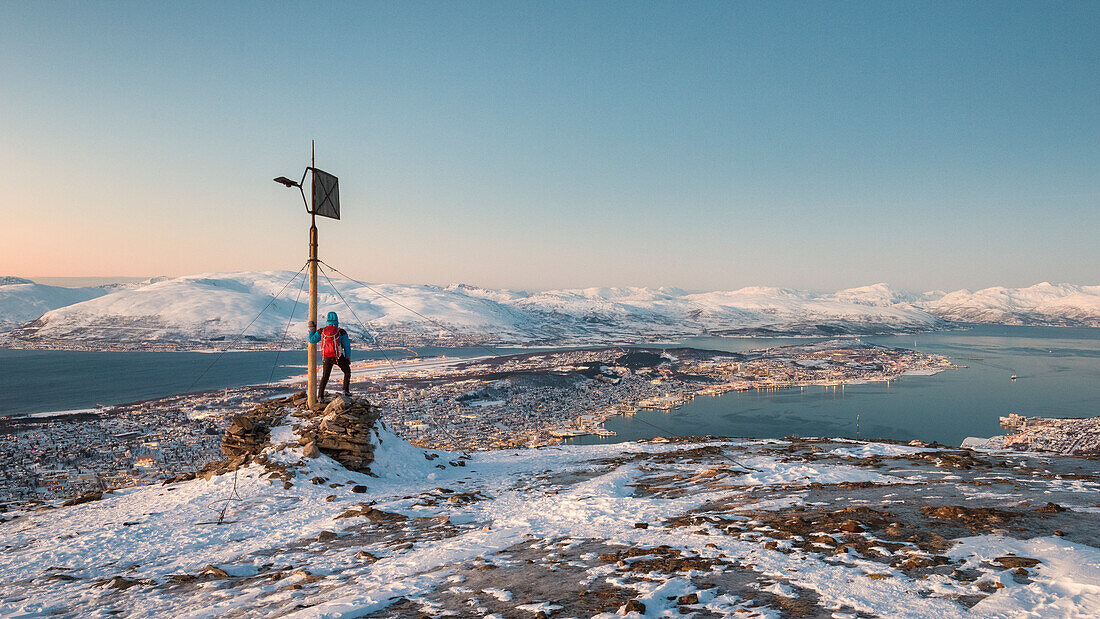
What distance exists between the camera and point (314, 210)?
1656cm

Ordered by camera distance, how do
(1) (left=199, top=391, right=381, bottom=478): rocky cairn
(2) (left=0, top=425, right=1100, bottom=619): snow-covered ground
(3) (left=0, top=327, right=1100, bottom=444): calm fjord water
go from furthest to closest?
(3) (left=0, top=327, right=1100, bottom=444): calm fjord water
(1) (left=199, top=391, right=381, bottom=478): rocky cairn
(2) (left=0, top=425, right=1100, bottom=619): snow-covered ground

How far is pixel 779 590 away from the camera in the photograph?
575 centimetres

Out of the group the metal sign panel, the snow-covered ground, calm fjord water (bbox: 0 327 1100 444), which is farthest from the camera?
calm fjord water (bbox: 0 327 1100 444)

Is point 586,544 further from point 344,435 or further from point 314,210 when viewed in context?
point 314,210

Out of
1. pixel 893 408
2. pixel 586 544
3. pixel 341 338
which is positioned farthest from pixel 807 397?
pixel 586 544

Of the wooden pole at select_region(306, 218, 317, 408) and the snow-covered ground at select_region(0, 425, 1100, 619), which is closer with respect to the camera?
the snow-covered ground at select_region(0, 425, 1100, 619)

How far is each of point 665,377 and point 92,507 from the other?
459ft

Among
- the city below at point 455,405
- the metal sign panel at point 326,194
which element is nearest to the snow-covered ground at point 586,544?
the city below at point 455,405

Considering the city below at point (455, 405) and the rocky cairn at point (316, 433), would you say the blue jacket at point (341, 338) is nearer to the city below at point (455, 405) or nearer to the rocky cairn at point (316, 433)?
the rocky cairn at point (316, 433)

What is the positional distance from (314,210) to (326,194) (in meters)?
0.75

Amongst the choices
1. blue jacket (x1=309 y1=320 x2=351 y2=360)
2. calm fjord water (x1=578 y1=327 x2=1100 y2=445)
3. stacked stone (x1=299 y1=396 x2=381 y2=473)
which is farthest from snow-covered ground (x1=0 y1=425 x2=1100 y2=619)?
calm fjord water (x1=578 y1=327 x2=1100 y2=445)

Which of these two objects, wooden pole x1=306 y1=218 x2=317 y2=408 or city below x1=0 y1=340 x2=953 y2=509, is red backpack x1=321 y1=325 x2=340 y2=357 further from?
city below x1=0 y1=340 x2=953 y2=509

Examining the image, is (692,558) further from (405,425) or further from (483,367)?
(483,367)

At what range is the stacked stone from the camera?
47.6 ft
